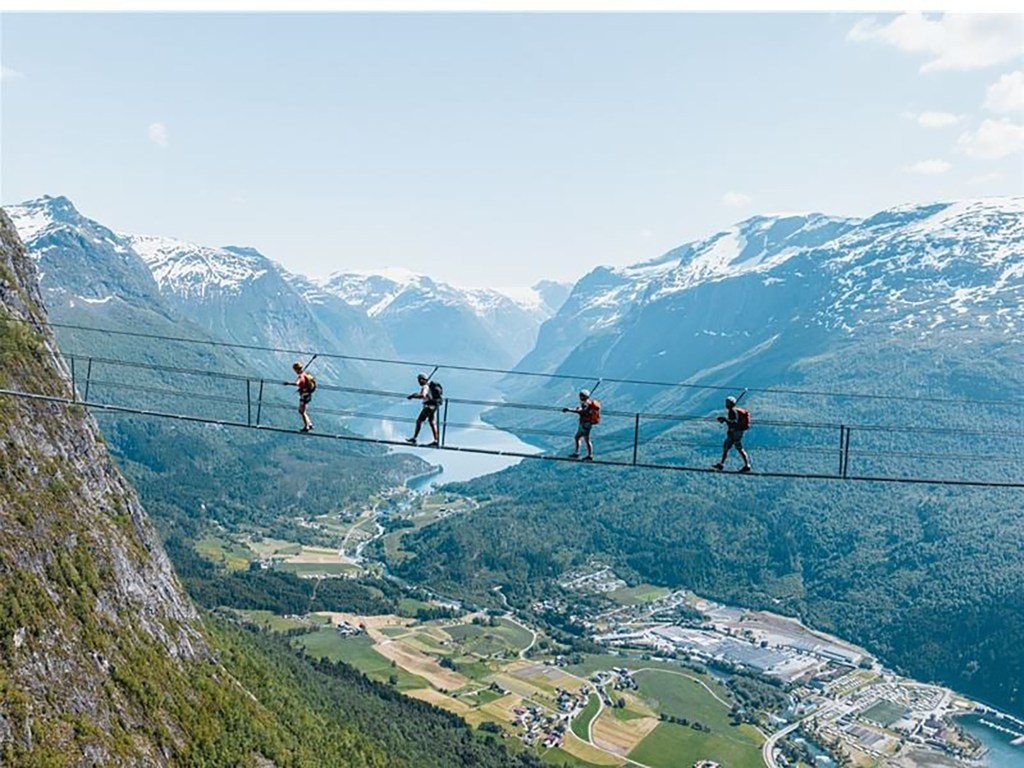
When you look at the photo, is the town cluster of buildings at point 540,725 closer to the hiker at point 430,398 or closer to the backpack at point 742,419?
the hiker at point 430,398

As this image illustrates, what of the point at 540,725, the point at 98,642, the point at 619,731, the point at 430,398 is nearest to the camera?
the point at 430,398

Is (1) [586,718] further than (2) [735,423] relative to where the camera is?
Yes

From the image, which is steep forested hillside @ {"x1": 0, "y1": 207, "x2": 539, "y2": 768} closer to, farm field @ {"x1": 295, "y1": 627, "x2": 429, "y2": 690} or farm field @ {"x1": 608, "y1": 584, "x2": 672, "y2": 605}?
farm field @ {"x1": 295, "y1": 627, "x2": 429, "y2": 690}

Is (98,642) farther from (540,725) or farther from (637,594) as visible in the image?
(637,594)

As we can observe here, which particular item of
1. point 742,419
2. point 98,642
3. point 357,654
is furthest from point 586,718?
point 742,419

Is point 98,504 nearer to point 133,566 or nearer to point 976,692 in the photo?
point 133,566

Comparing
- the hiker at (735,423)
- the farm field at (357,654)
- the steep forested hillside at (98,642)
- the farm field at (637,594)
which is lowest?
the farm field at (637,594)

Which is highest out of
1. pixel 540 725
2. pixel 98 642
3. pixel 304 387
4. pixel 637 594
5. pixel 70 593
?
pixel 304 387

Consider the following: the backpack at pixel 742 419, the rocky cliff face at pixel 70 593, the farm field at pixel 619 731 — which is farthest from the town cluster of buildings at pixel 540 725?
the backpack at pixel 742 419
